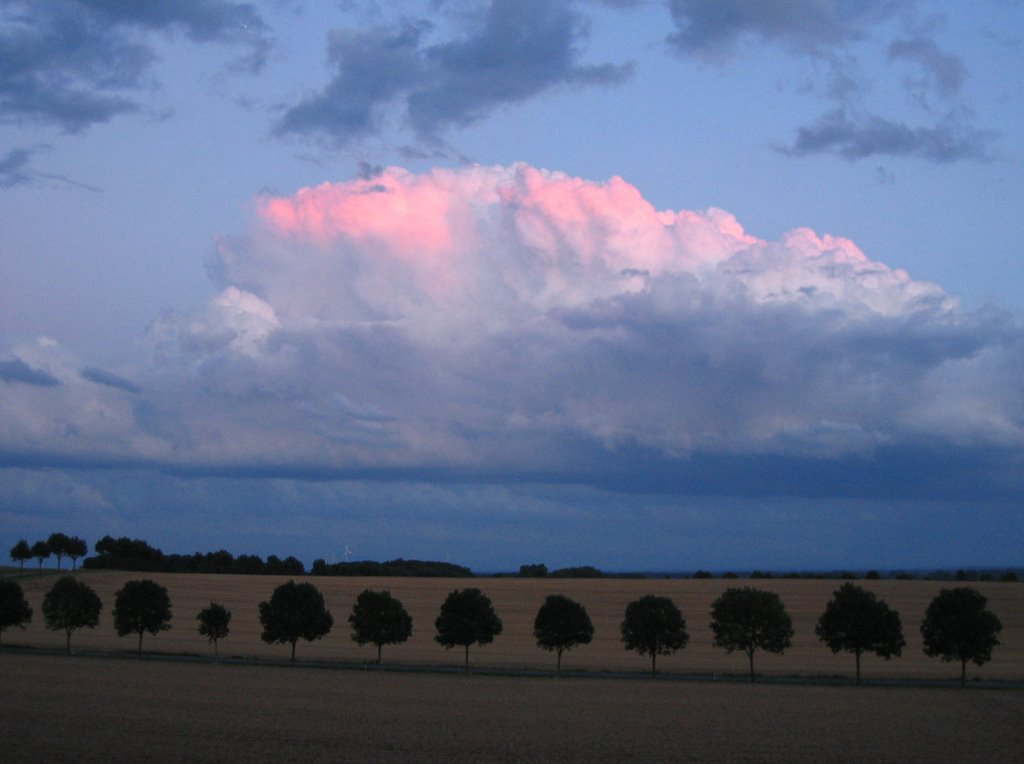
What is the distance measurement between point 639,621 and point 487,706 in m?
27.1

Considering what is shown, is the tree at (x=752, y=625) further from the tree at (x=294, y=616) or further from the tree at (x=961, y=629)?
the tree at (x=294, y=616)

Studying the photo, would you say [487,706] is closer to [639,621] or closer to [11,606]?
[639,621]

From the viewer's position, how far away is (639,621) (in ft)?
246

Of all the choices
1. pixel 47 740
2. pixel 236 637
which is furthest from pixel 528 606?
pixel 47 740

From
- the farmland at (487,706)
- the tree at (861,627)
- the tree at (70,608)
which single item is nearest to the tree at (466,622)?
the farmland at (487,706)

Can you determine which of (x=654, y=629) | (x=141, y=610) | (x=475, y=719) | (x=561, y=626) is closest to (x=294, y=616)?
(x=141, y=610)

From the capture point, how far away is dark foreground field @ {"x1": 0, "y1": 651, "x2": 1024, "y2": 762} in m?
36.5

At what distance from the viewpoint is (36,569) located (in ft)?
461

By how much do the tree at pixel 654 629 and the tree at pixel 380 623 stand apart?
53.9 ft

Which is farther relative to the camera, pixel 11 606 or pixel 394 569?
pixel 394 569

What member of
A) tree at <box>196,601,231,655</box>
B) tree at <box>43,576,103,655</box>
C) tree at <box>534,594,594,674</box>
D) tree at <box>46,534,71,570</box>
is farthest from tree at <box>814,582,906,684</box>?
tree at <box>46,534,71,570</box>

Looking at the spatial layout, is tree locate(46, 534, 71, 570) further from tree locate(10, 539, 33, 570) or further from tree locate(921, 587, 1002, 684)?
tree locate(921, 587, 1002, 684)

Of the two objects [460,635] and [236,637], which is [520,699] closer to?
[460,635]

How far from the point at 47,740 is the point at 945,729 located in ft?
113
